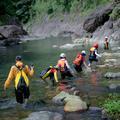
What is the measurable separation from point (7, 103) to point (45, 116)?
3.80 metres

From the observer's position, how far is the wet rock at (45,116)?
13102 mm

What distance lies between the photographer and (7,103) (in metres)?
16.6

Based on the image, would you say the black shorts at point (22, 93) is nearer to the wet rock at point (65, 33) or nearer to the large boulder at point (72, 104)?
the large boulder at point (72, 104)

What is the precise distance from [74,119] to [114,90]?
5.32 meters

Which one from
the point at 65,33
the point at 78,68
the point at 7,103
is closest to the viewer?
the point at 7,103

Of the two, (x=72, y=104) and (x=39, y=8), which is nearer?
(x=72, y=104)

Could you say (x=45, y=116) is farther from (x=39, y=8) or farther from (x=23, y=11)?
(x=23, y=11)

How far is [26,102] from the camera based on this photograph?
15664 millimetres

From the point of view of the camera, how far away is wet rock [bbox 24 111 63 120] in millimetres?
13102

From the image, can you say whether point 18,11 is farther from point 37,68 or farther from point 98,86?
point 98,86

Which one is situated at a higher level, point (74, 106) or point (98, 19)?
point (98, 19)

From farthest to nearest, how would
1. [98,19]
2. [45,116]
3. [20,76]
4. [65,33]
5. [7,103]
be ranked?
[65,33]
[98,19]
[7,103]
[20,76]
[45,116]

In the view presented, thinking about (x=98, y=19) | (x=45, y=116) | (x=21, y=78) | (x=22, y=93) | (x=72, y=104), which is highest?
(x=98, y=19)

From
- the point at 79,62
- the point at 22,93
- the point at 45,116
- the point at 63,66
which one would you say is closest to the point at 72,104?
the point at 45,116
